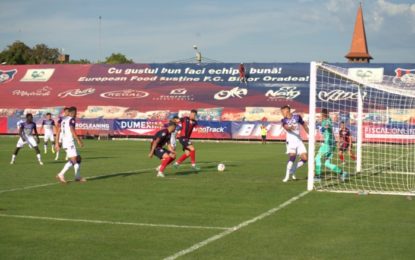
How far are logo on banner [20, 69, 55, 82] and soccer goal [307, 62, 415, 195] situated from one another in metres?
33.3

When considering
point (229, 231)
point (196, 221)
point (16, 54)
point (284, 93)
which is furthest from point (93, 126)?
point (16, 54)

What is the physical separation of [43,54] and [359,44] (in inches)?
2035

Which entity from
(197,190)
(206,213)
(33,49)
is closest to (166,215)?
(206,213)

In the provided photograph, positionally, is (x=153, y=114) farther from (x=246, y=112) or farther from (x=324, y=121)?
(x=324, y=121)

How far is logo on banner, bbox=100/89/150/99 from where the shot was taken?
54.5m

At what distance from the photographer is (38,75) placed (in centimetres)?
6053

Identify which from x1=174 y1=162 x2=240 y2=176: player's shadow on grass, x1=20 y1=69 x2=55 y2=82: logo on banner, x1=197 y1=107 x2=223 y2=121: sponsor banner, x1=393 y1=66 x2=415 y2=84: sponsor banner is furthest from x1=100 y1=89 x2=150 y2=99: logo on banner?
x1=174 y1=162 x2=240 y2=176: player's shadow on grass

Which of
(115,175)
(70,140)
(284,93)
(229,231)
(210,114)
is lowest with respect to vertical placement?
(229,231)

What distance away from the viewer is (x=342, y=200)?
11875 millimetres

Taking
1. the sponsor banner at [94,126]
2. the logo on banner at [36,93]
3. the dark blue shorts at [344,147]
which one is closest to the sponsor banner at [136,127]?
the sponsor banner at [94,126]

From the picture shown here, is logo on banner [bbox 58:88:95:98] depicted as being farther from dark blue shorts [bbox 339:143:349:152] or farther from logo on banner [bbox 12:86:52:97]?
dark blue shorts [bbox 339:143:349:152]

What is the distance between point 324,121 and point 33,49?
88518mm

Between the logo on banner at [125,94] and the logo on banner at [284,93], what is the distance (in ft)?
38.5

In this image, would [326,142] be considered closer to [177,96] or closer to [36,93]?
[177,96]
